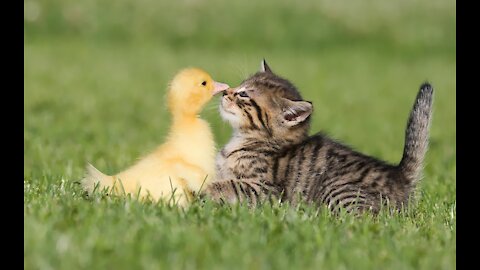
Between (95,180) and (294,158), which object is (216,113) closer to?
(294,158)

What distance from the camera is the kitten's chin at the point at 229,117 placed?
716cm

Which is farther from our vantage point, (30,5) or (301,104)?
(30,5)

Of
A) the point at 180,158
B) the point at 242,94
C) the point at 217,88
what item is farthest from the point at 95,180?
the point at 242,94

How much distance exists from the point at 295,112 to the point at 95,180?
1729mm

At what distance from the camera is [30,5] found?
25203 millimetres

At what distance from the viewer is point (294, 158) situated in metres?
7.01

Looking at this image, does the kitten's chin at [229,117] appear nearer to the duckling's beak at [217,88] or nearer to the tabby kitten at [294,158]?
the tabby kitten at [294,158]

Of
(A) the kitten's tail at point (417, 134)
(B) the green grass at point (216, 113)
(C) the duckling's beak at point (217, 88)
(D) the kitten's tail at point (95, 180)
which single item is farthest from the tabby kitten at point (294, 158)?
(D) the kitten's tail at point (95, 180)

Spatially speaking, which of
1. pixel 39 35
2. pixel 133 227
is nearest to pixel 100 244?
pixel 133 227

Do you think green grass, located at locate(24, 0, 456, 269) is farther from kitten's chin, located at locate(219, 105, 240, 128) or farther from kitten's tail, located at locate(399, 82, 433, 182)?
kitten's chin, located at locate(219, 105, 240, 128)

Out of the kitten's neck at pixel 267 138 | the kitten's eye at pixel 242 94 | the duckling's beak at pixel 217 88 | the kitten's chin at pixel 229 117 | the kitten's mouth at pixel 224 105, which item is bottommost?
the kitten's neck at pixel 267 138
